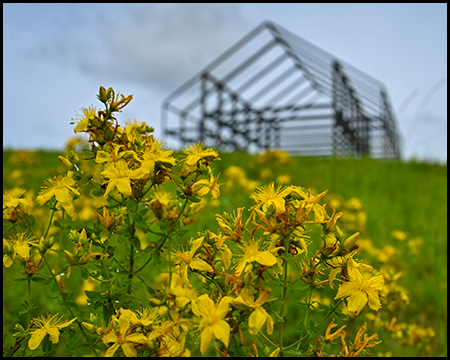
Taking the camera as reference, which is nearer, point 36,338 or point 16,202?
point 36,338

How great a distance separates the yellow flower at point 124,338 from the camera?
0.71m

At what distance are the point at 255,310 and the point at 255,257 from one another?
91mm

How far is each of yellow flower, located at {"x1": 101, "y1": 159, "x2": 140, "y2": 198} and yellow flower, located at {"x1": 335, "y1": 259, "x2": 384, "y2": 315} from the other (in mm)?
480

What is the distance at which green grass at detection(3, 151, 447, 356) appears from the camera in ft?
7.57

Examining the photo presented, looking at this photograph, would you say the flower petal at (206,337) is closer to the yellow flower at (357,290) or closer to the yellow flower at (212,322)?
the yellow flower at (212,322)

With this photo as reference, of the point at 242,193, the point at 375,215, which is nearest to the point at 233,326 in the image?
the point at 242,193

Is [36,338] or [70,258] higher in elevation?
[70,258]

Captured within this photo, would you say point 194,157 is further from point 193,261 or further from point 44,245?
point 44,245

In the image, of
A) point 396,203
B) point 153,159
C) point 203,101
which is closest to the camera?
point 153,159

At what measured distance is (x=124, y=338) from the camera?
0.71m

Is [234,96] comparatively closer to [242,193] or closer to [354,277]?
[242,193]

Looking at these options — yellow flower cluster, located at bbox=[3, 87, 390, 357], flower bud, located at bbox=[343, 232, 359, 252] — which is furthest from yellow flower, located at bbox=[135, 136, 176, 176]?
flower bud, located at bbox=[343, 232, 359, 252]

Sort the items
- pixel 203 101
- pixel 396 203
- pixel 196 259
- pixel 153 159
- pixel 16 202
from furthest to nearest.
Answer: pixel 203 101 → pixel 396 203 → pixel 16 202 → pixel 153 159 → pixel 196 259

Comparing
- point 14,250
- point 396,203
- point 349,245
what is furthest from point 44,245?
point 396,203
